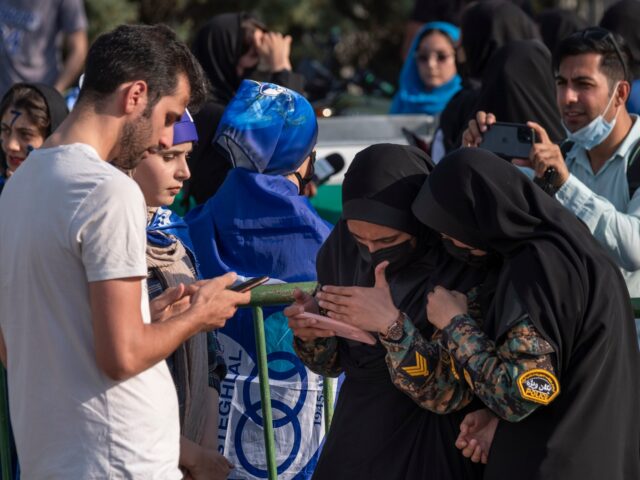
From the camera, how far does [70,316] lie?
2738mm

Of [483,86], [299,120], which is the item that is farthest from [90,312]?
[483,86]

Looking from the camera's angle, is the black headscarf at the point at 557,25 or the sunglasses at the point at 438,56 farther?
the sunglasses at the point at 438,56

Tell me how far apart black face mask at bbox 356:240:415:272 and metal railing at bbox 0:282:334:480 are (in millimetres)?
612

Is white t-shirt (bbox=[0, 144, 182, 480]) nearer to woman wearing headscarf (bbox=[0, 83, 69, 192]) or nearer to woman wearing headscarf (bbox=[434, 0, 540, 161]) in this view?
woman wearing headscarf (bbox=[0, 83, 69, 192])

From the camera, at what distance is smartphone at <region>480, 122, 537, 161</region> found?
4.38 meters

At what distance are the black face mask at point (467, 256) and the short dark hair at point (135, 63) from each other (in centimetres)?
79

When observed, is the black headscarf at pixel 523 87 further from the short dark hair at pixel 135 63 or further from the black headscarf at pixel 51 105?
the short dark hair at pixel 135 63

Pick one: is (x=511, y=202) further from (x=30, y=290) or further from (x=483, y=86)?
(x=483, y=86)

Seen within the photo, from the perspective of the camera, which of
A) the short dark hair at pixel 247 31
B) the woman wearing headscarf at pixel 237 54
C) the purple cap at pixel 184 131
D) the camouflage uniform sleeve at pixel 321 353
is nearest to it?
the camouflage uniform sleeve at pixel 321 353

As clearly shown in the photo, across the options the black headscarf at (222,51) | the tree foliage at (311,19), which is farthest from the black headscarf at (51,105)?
the tree foliage at (311,19)

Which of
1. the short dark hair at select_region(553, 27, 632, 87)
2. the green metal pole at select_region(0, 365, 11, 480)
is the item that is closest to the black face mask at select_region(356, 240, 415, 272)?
the green metal pole at select_region(0, 365, 11, 480)

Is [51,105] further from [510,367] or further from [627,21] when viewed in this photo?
[510,367]

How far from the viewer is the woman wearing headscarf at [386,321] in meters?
3.14

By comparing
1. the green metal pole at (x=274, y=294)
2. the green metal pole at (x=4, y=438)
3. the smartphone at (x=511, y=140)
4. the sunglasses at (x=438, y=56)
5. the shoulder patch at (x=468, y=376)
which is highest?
the smartphone at (x=511, y=140)
